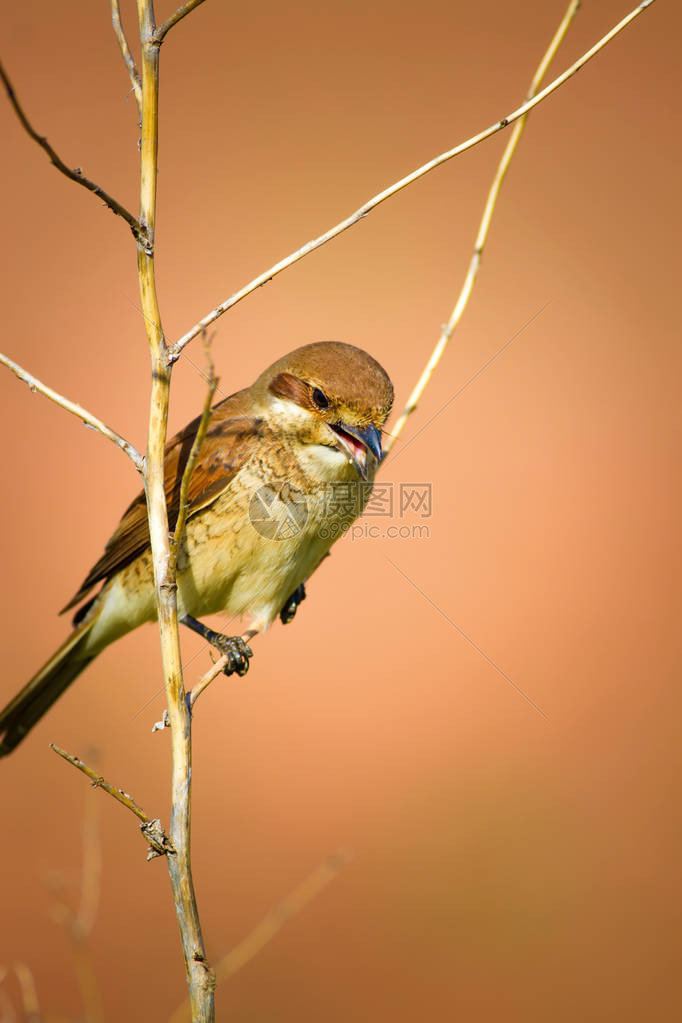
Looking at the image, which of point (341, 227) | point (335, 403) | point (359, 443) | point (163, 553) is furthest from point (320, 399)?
point (163, 553)

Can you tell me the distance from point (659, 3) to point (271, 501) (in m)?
5.27

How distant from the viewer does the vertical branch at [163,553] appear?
1.30 meters

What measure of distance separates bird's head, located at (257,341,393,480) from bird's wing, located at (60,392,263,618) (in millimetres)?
164

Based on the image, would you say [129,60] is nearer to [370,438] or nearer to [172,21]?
[172,21]

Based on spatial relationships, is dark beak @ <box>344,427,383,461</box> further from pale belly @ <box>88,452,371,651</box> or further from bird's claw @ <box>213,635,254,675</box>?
bird's claw @ <box>213,635,254,675</box>

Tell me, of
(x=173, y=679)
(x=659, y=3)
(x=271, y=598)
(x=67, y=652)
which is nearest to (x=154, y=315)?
(x=173, y=679)

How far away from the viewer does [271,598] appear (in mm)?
3125

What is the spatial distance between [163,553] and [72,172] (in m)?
0.60

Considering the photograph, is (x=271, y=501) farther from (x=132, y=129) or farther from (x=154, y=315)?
(x=132, y=129)

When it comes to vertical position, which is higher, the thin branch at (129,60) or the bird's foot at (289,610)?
the thin branch at (129,60)

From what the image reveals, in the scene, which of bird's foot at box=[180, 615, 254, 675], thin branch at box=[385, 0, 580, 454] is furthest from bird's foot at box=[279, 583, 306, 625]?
thin branch at box=[385, 0, 580, 454]

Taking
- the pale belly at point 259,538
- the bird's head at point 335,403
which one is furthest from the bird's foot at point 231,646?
the bird's head at point 335,403

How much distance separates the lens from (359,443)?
2.83 metres

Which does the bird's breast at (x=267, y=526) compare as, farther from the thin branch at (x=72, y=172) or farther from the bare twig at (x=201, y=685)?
the thin branch at (x=72, y=172)
